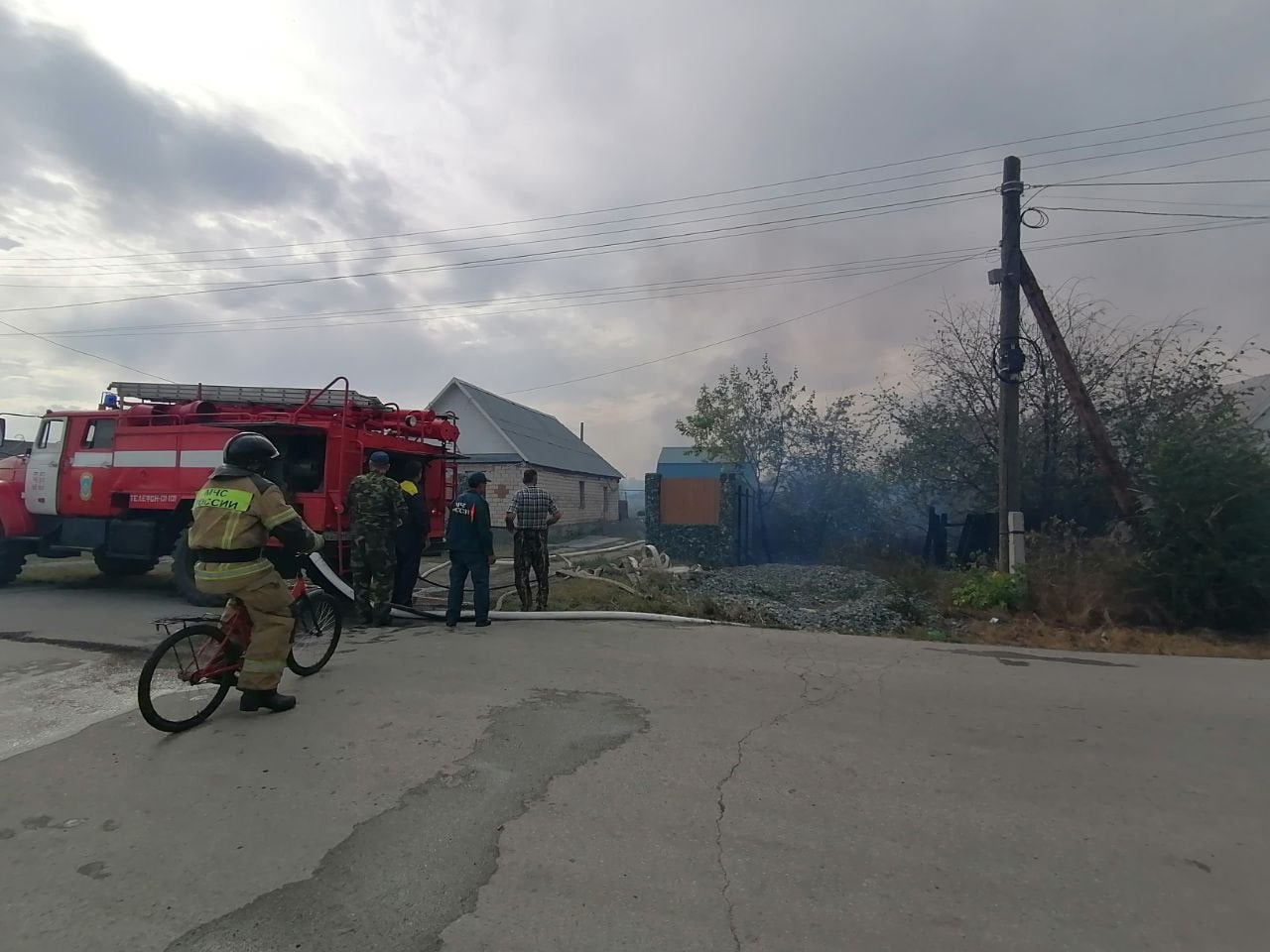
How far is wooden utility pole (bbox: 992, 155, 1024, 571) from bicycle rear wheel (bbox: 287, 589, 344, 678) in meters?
8.82

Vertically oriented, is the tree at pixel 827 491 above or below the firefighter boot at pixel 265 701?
above

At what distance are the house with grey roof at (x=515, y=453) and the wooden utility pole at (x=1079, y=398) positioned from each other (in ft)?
43.9

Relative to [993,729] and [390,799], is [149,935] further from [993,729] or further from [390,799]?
[993,729]

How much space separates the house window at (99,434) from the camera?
1015cm

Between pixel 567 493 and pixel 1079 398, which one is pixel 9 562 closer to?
pixel 1079 398

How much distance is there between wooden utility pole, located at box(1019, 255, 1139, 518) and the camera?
10.9 m

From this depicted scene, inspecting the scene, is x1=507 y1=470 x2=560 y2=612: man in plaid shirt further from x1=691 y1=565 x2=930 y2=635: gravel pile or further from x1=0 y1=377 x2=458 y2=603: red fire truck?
x1=691 y1=565 x2=930 y2=635: gravel pile

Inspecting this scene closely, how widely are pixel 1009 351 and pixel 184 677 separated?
10516 millimetres

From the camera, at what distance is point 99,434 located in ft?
33.7

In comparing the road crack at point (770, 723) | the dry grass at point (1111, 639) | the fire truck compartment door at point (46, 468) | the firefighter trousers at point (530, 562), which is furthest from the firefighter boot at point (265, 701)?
the fire truck compartment door at point (46, 468)

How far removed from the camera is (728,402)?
63.6 ft

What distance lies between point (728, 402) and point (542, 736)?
50.9 feet

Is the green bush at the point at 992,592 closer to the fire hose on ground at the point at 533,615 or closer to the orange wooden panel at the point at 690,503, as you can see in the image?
the fire hose on ground at the point at 533,615

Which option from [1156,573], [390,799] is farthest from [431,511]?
[1156,573]
